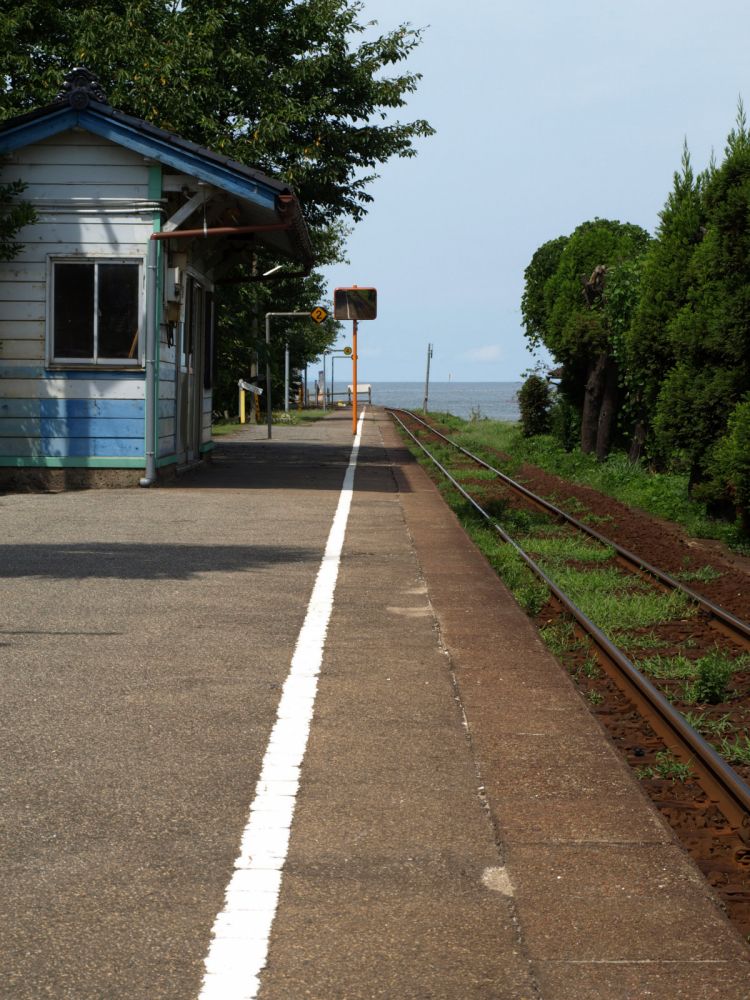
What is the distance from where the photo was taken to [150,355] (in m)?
15.9

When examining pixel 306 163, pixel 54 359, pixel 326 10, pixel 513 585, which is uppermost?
pixel 326 10

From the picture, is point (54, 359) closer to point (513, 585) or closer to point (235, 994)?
point (513, 585)

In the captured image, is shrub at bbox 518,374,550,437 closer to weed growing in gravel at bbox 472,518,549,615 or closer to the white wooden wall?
the white wooden wall

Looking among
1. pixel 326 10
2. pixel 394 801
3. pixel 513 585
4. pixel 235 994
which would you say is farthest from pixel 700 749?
pixel 326 10

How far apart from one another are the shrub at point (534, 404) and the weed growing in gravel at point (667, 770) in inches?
A: 1154

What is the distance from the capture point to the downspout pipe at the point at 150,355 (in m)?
15.9

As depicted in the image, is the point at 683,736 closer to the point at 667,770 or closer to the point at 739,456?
the point at 667,770


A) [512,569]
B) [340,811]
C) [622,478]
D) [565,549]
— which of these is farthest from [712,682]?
[622,478]

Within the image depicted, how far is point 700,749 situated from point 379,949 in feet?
8.03

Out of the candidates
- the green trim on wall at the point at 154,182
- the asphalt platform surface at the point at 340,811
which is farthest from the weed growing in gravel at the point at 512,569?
the green trim on wall at the point at 154,182

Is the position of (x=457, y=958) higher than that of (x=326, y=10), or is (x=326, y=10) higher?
(x=326, y=10)

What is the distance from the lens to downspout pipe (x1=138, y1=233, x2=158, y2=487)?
15.9 metres

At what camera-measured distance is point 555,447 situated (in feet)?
101

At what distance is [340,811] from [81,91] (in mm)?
13401
